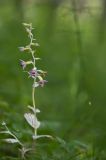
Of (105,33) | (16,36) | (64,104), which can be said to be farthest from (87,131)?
(16,36)

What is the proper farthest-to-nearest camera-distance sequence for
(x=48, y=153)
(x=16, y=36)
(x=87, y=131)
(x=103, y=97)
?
(x=16, y=36), (x=87, y=131), (x=103, y=97), (x=48, y=153)

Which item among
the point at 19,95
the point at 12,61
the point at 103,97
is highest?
the point at 12,61

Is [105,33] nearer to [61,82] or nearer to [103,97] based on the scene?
[61,82]

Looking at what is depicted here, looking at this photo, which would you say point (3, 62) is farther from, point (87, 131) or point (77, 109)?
point (87, 131)

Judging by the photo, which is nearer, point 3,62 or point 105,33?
point 3,62

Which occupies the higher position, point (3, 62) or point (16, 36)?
point (16, 36)

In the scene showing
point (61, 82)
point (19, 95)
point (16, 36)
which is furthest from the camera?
point (16, 36)
